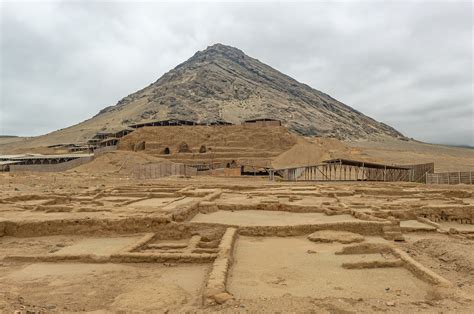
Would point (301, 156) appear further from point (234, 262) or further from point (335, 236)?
point (234, 262)

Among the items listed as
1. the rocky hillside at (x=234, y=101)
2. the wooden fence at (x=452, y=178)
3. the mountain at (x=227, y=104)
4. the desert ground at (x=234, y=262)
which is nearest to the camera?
the desert ground at (x=234, y=262)

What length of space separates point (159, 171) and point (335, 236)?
26258 millimetres

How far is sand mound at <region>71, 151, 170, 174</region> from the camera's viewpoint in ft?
124

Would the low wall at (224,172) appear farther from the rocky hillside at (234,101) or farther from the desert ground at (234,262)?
the rocky hillside at (234,101)

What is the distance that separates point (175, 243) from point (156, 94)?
94.9 meters

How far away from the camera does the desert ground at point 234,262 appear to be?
5.48m

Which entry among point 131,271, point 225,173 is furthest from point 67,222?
point 225,173

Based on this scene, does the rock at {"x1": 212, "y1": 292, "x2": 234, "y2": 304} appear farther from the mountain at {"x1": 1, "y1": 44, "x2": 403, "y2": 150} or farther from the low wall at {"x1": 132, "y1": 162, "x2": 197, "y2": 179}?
the mountain at {"x1": 1, "y1": 44, "x2": 403, "y2": 150}

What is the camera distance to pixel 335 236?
9.82 metres

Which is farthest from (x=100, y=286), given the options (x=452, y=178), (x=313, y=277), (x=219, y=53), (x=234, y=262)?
(x=219, y=53)

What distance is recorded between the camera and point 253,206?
14758mm

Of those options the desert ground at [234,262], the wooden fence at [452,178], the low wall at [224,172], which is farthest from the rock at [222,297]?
the low wall at [224,172]

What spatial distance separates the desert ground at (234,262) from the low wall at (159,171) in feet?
60.1

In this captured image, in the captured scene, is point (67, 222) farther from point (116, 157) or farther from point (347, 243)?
point (116, 157)
